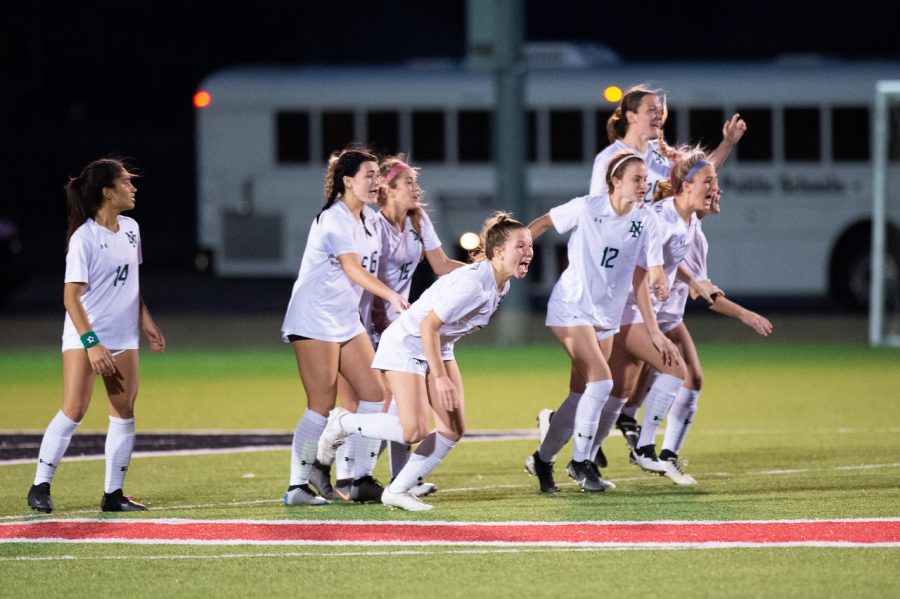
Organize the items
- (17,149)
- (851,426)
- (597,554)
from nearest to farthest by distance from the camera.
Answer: (597,554) → (851,426) → (17,149)

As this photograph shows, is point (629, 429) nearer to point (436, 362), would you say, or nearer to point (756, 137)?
point (436, 362)

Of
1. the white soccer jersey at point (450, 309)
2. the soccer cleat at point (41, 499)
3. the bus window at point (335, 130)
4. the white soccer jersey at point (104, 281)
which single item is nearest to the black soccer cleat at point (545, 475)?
the white soccer jersey at point (450, 309)

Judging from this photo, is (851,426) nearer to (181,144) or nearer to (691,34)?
(691,34)

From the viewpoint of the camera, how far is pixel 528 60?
2252 centimetres

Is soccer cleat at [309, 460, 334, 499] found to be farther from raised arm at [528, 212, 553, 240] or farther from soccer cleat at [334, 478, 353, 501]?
raised arm at [528, 212, 553, 240]

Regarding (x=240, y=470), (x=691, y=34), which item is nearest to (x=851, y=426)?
(x=240, y=470)

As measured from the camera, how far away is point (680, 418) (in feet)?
32.0

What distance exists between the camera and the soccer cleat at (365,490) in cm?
876

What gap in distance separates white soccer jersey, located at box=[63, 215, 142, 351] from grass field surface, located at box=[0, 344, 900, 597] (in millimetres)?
919

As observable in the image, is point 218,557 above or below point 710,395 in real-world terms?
above

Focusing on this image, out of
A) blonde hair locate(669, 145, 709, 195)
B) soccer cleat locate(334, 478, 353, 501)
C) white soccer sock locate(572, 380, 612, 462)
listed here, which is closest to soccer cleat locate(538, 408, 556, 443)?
white soccer sock locate(572, 380, 612, 462)

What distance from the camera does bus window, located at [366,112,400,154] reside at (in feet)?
72.1

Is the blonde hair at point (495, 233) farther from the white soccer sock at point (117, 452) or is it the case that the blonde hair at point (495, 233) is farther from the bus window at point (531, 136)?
the bus window at point (531, 136)

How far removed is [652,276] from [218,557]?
10.1ft
